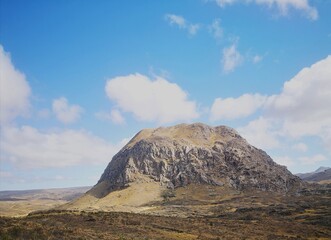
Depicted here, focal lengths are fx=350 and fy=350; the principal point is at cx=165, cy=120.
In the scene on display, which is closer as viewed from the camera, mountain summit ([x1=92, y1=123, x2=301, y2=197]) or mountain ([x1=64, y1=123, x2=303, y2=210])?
mountain ([x1=64, y1=123, x2=303, y2=210])

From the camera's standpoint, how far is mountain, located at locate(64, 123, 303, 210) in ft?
521

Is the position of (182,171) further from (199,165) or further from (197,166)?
(199,165)

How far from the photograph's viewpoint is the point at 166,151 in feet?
589

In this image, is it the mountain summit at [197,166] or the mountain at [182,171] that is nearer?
the mountain at [182,171]

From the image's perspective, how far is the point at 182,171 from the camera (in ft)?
553

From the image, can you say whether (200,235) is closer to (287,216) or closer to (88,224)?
(88,224)

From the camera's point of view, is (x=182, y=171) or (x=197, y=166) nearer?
(x=197, y=166)

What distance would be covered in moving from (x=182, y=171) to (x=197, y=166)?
7.61 metres

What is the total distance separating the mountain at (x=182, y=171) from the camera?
15875 cm

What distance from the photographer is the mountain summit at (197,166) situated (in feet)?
535

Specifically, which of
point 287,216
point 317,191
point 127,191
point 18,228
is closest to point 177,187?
point 127,191

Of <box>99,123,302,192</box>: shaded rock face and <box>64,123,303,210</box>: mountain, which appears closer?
<box>64,123,303,210</box>: mountain

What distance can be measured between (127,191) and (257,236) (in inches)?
4382

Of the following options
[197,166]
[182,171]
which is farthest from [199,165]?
[182,171]
